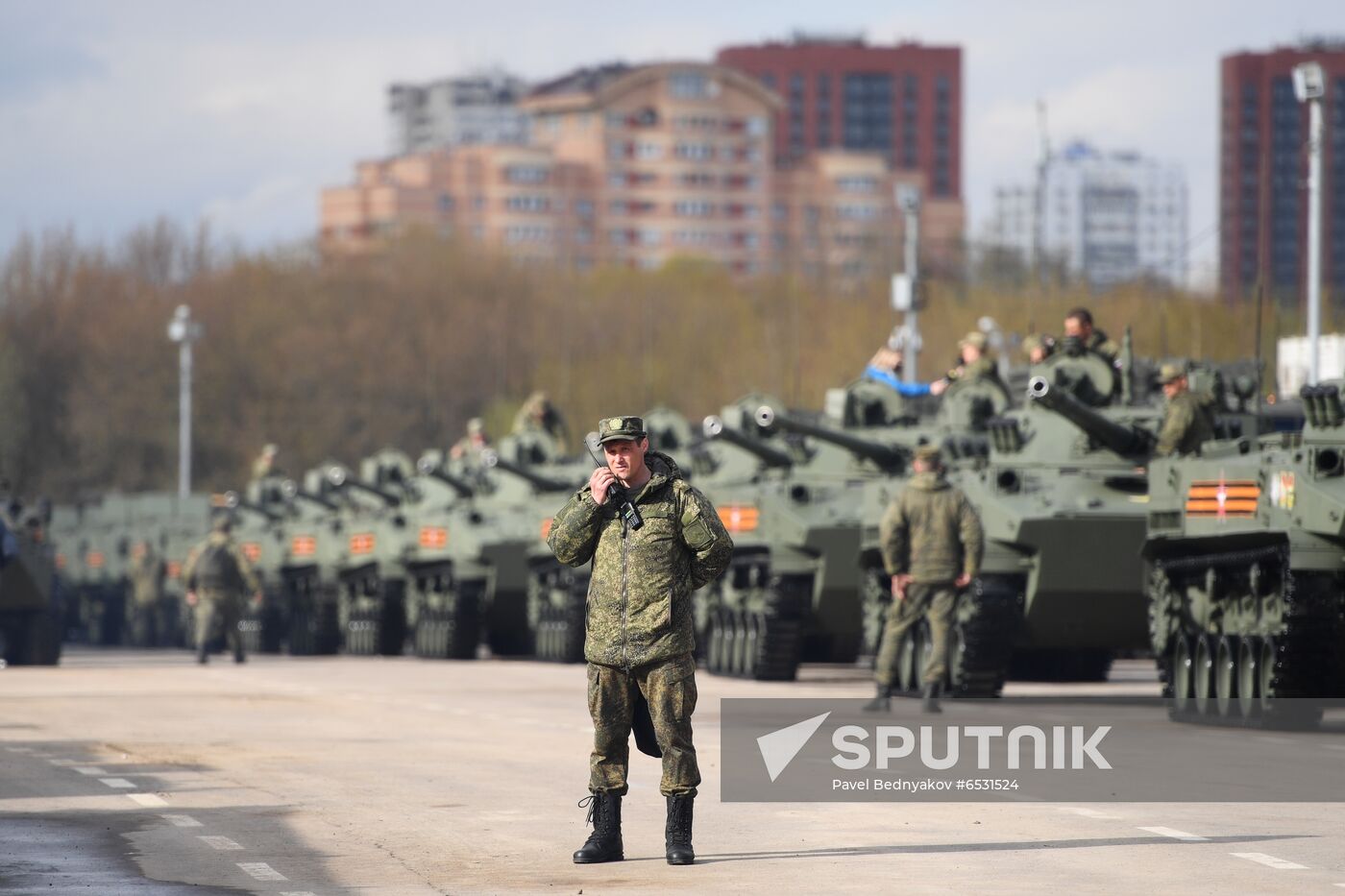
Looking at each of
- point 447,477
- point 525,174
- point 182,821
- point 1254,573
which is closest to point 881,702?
point 1254,573

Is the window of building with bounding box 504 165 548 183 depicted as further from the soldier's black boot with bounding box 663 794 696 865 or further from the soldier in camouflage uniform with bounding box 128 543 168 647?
the soldier's black boot with bounding box 663 794 696 865

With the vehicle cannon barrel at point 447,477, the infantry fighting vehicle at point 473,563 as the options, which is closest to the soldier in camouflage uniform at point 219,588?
the infantry fighting vehicle at point 473,563

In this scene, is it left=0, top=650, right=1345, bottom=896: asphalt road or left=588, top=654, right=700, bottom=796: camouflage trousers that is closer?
left=0, top=650, right=1345, bottom=896: asphalt road

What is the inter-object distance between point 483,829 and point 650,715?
1.48 metres

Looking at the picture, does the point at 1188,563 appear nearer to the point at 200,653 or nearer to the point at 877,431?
the point at 877,431

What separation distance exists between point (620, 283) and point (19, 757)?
8083cm

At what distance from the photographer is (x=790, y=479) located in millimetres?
28297

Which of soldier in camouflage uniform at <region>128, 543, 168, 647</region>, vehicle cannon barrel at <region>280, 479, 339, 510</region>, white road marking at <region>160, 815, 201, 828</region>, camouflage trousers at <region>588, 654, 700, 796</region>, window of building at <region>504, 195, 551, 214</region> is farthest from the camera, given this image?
window of building at <region>504, 195, 551, 214</region>

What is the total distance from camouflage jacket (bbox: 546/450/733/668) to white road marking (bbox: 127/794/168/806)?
10.6 ft

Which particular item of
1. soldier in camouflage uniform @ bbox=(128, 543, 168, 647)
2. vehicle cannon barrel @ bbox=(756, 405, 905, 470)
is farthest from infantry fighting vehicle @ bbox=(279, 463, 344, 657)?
vehicle cannon barrel @ bbox=(756, 405, 905, 470)

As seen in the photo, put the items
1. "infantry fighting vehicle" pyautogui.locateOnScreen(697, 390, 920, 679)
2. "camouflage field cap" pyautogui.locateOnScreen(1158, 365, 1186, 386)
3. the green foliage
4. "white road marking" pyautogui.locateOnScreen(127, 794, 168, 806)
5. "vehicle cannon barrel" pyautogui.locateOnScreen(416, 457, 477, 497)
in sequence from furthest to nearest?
the green foliage < "vehicle cannon barrel" pyautogui.locateOnScreen(416, 457, 477, 497) < "infantry fighting vehicle" pyautogui.locateOnScreen(697, 390, 920, 679) < "camouflage field cap" pyautogui.locateOnScreen(1158, 365, 1186, 386) < "white road marking" pyautogui.locateOnScreen(127, 794, 168, 806)

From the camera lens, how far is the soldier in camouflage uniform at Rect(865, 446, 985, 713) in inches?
784

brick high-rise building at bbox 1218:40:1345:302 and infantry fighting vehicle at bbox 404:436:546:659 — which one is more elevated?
brick high-rise building at bbox 1218:40:1345:302

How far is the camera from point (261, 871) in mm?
11297
